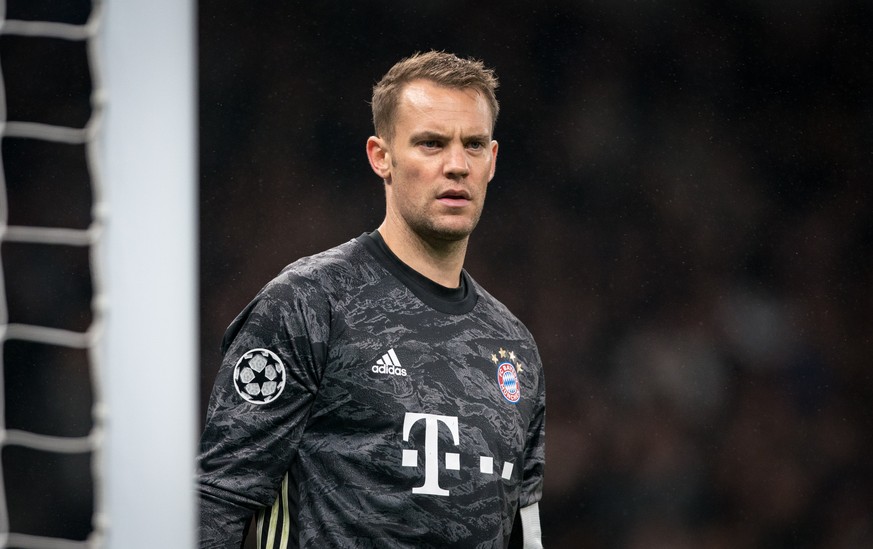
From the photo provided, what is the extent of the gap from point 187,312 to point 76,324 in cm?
271

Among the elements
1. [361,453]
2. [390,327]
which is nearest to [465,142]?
[390,327]

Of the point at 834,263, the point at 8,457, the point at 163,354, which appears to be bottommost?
the point at 8,457

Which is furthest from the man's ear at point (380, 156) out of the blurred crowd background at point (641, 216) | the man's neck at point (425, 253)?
the blurred crowd background at point (641, 216)

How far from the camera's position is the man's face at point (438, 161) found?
1.81 m

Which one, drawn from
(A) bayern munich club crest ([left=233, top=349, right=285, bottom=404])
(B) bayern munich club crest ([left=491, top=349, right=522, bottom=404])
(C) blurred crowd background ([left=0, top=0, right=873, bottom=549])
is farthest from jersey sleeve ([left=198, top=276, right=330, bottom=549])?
(C) blurred crowd background ([left=0, top=0, right=873, bottom=549])

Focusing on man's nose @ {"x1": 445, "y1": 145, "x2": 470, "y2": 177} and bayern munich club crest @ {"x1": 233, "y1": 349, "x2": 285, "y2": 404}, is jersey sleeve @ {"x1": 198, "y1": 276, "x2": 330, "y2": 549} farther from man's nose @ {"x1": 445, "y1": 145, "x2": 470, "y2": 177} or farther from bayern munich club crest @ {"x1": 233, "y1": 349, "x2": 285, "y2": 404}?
man's nose @ {"x1": 445, "y1": 145, "x2": 470, "y2": 177}

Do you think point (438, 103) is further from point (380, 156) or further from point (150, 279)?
point (150, 279)

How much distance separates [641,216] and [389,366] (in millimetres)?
2483

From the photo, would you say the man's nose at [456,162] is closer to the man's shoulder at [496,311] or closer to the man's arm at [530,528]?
the man's shoulder at [496,311]

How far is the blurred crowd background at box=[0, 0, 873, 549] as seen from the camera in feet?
12.2

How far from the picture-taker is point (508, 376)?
1867 mm

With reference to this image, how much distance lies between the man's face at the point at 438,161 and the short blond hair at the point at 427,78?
0.01 m

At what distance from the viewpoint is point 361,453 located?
1.63 meters

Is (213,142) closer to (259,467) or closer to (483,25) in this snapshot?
(483,25)
